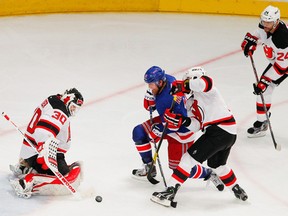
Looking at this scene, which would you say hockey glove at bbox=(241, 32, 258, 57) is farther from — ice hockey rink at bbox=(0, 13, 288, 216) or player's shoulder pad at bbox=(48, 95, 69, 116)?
player's shoulder pad at bbox=(48, 95, 69, 116)

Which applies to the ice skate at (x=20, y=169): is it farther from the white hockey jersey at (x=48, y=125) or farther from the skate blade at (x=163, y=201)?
the skate blade at (x=163, y=201)

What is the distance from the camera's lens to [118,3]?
936cm

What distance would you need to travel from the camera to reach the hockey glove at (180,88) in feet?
14.9

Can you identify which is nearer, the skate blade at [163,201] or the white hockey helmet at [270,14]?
the skate blade at [163,201]

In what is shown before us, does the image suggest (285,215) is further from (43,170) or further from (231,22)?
(231,22)

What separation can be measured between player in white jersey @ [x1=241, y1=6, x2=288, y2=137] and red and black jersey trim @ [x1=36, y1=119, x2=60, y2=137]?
205cm

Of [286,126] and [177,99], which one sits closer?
[177,99]

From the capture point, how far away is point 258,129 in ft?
20.1

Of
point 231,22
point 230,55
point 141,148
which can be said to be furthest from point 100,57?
point 141,148

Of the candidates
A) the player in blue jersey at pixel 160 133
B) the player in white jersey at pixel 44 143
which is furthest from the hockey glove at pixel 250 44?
the player in white jersey at pixel 44 143

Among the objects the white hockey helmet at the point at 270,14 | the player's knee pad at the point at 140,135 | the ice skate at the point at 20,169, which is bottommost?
the ice skate at the point at 20,169

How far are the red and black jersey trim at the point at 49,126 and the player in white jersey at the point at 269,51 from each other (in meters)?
2.05

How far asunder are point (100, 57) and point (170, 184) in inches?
134

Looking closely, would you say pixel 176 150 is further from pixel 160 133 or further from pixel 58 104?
pixel 58 104
